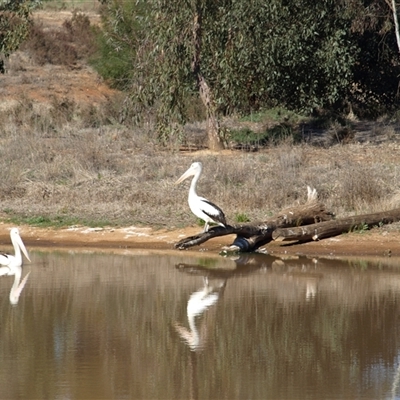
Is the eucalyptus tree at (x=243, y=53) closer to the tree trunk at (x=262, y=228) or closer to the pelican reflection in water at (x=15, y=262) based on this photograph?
the tree trunk at (x=262, y=228)

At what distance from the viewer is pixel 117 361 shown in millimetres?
9406

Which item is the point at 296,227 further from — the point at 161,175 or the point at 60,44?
the point at 60,44

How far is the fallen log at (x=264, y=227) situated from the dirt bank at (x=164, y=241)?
37 cm

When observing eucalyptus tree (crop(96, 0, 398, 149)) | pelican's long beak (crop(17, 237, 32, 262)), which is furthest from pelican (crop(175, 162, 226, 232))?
eucalyptus tree (crop(96, 0, 398, 149))

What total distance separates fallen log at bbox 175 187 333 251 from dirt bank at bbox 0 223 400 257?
0.37m

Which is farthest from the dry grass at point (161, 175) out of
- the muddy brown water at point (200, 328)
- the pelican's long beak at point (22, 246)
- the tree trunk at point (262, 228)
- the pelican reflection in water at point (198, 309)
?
the pelican reflection in water at point (198, 309)

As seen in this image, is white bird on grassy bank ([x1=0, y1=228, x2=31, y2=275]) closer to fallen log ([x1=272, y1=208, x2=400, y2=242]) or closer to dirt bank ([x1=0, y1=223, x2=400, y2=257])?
dirt bank ([x1=0, y1=223, x2=400, y2=257])

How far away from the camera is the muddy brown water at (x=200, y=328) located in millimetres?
8609

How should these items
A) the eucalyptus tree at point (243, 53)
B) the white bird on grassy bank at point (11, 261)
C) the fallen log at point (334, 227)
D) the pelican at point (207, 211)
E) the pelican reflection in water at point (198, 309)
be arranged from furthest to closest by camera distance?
the eucalyptus tree at point (243, 53) < the fallen log at point (334, 227) < the pelican at point (207, 211) < the white bird on grassy bank at point (11, 261) < the pelican reflection in water at point (198, 309)

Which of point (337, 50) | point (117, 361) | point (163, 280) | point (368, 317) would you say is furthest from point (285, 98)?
point (117, 361)

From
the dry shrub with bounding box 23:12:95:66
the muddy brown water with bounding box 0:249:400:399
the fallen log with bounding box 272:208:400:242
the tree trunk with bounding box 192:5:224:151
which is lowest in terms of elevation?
the muddy brown water with bounding box 0:249:400:399

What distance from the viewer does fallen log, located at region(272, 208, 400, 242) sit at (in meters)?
15.8

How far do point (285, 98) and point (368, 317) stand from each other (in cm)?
1453

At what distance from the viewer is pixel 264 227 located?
15.9m
